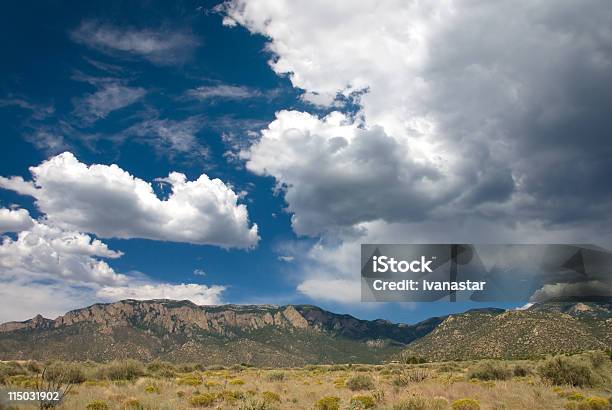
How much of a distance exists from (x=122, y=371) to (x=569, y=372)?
30.7 meters

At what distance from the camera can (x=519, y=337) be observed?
11362 centimetres

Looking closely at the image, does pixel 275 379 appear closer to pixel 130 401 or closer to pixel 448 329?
pixel 130 401

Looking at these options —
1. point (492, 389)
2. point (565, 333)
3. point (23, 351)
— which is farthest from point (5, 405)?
point (23, 351)

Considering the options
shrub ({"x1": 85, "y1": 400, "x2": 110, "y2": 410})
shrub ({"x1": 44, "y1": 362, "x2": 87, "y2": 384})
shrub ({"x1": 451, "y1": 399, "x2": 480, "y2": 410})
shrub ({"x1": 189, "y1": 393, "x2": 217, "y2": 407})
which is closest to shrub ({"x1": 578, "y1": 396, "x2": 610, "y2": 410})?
shrub ({"x1": 451, "y1": 399, "x2": 480, "y2": 410})

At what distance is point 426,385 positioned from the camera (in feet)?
78.3

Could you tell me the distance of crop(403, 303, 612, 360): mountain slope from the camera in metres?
104

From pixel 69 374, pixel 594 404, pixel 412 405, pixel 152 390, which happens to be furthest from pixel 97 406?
pixel 594 404

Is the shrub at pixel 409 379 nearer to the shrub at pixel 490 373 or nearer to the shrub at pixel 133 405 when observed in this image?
the shrub at pixel 490 373

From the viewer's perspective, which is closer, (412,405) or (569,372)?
(412,405)

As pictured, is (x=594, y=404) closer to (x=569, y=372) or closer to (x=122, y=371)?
(x=569, y=372)

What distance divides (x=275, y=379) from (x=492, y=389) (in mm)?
17468

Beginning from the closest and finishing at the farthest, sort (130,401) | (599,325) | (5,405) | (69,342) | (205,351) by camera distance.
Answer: (5,405) → (130,401) → (599,325) → (69,342) → (205,351)

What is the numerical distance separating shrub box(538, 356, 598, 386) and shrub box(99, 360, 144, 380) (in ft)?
95.2

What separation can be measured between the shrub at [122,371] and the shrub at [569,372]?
95.2ft
